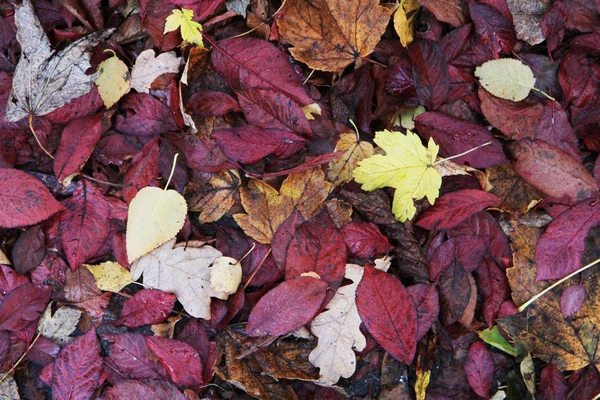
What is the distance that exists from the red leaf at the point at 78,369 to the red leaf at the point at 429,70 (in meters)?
1.30

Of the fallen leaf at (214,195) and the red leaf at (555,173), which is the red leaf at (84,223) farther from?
the red leaf at (555,173)

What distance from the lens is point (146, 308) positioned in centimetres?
157

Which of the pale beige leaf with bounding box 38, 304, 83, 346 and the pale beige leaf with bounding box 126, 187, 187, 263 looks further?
the pale beige leaf with bounding box 38, 304, 83, 346

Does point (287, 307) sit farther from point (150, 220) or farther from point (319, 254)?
point (150, 220)

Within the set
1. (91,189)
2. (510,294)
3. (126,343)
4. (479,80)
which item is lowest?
(126,343)

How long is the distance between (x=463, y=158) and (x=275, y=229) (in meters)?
0.62

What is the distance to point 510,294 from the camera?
1556 mm

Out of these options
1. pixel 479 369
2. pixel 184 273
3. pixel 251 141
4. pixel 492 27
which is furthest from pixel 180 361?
pixel 492 27

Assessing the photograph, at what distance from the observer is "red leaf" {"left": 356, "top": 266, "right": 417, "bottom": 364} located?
1474 millimetres

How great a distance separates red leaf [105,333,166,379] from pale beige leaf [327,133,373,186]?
0.80 m

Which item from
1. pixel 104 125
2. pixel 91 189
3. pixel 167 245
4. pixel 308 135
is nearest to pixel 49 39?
pixel 104 125

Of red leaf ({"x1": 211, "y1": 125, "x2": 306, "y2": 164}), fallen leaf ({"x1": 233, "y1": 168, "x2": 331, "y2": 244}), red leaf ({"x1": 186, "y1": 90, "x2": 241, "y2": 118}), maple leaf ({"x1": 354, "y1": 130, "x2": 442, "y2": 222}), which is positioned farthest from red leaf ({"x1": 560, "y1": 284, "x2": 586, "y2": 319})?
red leaf ({"x1": 186, "y1": 90, "x2": 241, "y2": 118})

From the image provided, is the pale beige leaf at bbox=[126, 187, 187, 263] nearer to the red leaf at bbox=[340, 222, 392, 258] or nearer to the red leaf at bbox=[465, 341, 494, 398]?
the red leaf at bbox=[340, 222, 392, 258]

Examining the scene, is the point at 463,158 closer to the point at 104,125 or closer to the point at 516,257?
the point at 516,257
